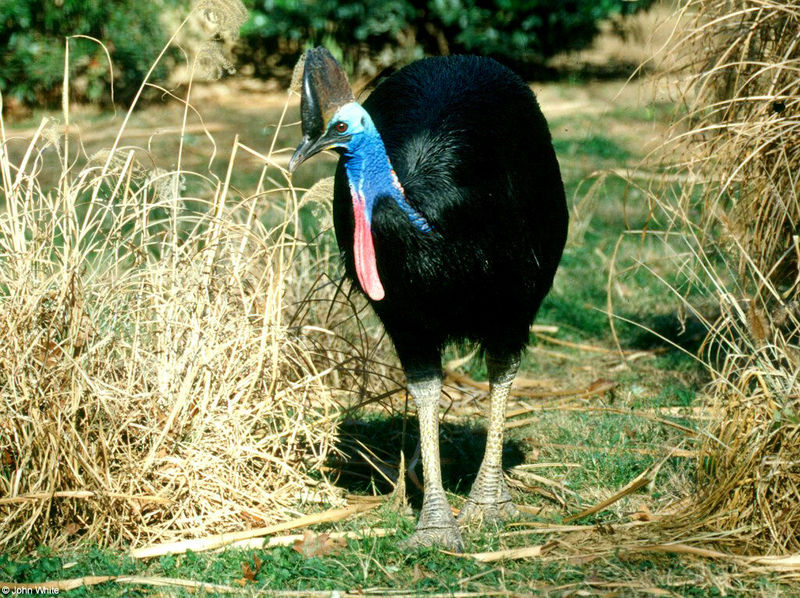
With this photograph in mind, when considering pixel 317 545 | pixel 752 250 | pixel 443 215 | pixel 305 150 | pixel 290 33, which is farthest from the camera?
pixel 290 33

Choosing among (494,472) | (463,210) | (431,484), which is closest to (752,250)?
(494,472)

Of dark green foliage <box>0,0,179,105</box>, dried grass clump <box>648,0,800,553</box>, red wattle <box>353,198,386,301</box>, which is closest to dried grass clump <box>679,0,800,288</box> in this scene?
dried grass clump <box>648,0,800,553</box>

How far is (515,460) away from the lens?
15.9 ft

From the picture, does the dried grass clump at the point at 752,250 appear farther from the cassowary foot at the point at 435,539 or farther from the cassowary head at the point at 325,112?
the cassowary head at the point at 325,112

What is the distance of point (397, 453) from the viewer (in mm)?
4984

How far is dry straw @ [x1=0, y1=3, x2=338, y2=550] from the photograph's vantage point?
379 cm

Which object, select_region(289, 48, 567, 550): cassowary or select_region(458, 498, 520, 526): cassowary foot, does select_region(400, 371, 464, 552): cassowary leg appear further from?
select_region(458, 498, 520, 526): cassowary foot

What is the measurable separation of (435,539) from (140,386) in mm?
1278

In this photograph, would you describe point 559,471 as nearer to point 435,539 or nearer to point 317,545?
point 435,539

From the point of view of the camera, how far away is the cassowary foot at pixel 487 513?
4215mm

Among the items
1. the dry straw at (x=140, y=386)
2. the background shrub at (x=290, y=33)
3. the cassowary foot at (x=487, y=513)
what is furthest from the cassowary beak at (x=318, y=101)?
the background shrub at (x=290, y=33)

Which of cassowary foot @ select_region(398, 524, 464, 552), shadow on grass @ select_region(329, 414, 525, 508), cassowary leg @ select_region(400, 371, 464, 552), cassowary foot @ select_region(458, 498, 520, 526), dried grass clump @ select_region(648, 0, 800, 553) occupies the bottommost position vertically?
shadow on grass @ select_region(329, 414, 525, 508)

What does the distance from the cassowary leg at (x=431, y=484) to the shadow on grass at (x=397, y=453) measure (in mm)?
392

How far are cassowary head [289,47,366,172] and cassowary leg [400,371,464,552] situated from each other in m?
1.08
